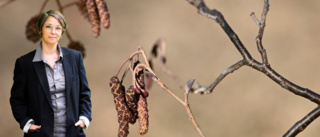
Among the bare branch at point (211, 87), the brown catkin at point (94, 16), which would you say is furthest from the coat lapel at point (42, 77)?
the bare branch at point (211, 87)

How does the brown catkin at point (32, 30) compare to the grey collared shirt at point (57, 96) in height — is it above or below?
above

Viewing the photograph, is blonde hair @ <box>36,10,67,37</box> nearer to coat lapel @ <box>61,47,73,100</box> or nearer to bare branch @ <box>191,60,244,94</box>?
coat lapel @ <box>61,47,73,100</box>

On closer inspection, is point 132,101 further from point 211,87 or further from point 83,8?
point 83,8

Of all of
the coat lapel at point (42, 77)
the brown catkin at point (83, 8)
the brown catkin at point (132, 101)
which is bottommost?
the brown catkin at point (132, 101)

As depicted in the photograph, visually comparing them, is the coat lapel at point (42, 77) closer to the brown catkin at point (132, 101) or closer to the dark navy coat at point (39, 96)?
the dark navy coat at point (39, 96)

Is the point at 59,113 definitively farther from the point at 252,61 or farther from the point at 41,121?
the point at 252,61

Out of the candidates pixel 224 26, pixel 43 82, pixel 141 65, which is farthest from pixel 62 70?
pixel 224 26

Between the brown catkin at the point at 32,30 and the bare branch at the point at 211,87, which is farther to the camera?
the brown catkin at the point at 32,30
